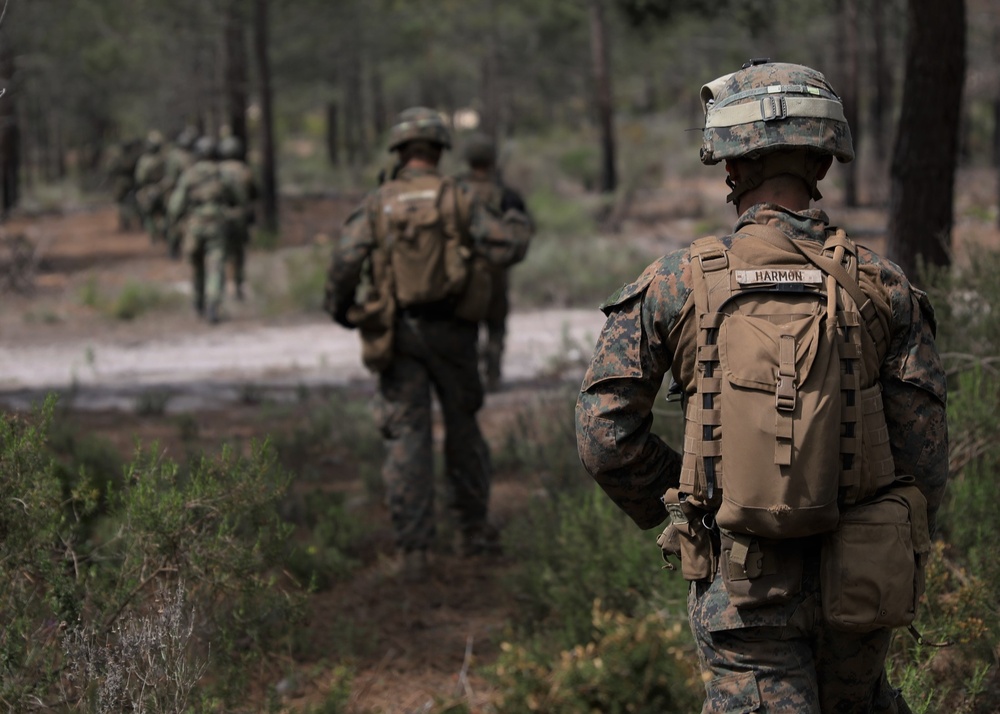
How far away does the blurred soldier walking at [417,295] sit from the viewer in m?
5.52

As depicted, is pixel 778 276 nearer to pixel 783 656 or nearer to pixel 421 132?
pixel 783 656

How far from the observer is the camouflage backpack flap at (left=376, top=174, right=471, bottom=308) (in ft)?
18.0

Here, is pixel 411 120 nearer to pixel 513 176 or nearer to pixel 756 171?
pixel 756 171

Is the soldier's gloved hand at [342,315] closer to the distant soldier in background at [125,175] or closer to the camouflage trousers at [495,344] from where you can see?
the camouflage trousers at [495,344]

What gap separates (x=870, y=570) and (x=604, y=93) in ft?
72.2

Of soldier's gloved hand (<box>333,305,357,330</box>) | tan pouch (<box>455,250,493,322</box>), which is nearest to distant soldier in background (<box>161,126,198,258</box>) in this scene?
soldier's gloved hand (<box>333,305,357,330</box>)

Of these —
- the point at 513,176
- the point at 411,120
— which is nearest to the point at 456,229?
the point at 411,120

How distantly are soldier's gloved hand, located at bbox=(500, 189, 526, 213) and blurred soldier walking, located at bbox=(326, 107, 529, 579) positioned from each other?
9.99 ft

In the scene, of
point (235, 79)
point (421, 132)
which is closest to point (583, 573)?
point (421, 132)

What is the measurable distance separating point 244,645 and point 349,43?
33106 mm

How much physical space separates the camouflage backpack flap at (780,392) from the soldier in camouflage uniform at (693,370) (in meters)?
0.07

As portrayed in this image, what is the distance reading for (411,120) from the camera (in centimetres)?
564

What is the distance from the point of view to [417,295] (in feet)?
18.1

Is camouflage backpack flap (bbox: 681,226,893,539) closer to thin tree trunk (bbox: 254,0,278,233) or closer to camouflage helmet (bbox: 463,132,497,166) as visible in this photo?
camouflage helmet (bbox: 463,132,497,166)
